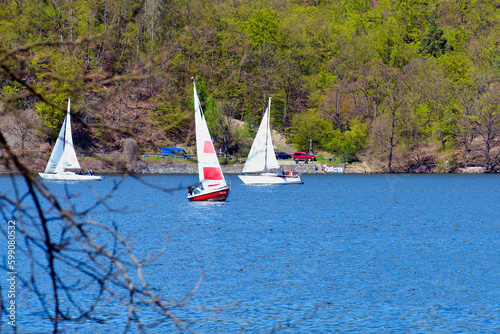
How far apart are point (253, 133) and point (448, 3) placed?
75083 millimetres

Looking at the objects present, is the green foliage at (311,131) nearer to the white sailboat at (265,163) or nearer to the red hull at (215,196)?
the white sailboat at (265,163)

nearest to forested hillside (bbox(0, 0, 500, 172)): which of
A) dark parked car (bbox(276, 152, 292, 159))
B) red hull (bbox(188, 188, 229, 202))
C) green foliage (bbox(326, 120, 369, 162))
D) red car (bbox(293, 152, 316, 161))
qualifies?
green foliage (bbox(326, 120, 369, 162))

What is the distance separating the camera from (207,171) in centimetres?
5847

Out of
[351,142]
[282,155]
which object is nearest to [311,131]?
[282,155]

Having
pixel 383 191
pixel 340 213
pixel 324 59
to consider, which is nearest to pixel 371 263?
pixel 340 213

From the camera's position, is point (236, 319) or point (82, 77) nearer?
point (82, 77)

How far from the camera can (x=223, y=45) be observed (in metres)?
122

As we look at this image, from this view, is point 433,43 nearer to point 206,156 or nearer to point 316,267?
point 206,156

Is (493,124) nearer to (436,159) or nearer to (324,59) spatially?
(436,159)

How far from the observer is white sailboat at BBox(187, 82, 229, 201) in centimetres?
5441

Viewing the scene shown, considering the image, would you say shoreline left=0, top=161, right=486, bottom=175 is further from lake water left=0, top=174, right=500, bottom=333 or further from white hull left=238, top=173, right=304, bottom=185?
lake water left=0, top=174, right=500, bottom=333

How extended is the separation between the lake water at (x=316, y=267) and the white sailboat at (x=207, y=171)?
5.51 ft

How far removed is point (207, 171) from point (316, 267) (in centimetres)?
2854

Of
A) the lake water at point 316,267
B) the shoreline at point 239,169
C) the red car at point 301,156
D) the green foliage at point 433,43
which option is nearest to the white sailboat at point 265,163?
the lake water at point 316,267
